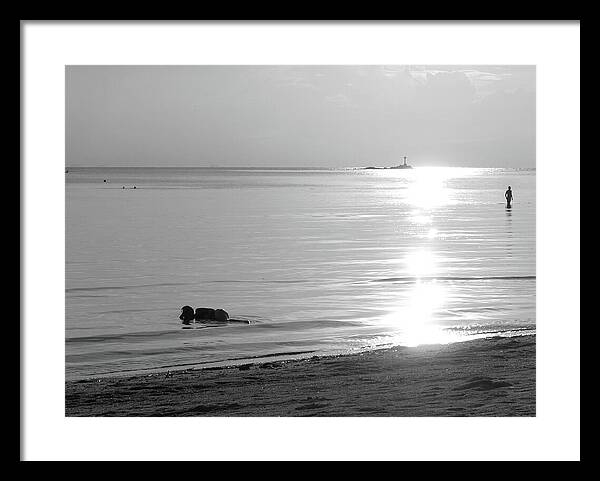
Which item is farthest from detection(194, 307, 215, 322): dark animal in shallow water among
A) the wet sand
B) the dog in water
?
the wet sand

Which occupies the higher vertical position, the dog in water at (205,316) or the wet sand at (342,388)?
the dog in water at (205,316)

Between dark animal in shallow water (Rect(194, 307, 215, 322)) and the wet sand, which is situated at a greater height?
dark animal in shallow water (Rect(194, 307, 215, 322))

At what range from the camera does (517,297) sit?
39.1ft

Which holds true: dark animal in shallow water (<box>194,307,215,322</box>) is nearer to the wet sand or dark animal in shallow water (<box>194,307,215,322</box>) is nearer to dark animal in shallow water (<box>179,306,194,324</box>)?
dark animal in shallow water (<box>179,306,194,324</box>)

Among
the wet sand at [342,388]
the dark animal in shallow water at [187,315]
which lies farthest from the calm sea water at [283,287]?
the wet sand at [342,388]

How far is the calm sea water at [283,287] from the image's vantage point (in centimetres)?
908

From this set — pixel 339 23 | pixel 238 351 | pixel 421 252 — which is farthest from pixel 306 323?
pixel 421 252

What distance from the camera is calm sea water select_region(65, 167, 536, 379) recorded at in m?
9.08

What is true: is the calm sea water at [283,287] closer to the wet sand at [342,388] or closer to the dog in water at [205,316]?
the dog in water at [205,316]

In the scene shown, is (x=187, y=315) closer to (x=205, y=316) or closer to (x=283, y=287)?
(x=205, y=316)

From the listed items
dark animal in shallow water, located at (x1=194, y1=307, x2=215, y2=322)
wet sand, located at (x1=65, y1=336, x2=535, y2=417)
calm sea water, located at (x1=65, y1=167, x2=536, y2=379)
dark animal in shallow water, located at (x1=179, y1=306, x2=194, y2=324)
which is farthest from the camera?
dark animal in shallow water, located at (x1=179, y1=306, x2=194, y2=324)

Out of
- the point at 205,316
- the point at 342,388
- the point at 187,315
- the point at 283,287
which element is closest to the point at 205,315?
the point at 205,316

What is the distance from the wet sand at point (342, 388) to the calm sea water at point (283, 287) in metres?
0.75

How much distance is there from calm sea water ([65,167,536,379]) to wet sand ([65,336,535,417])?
29.4 inches
